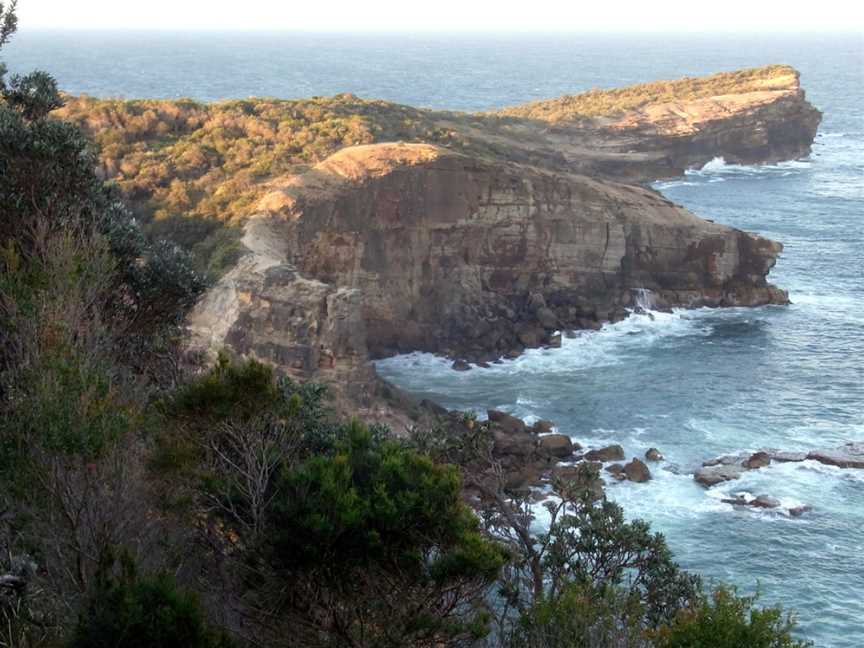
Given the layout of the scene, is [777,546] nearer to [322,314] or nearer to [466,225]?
[322,314]

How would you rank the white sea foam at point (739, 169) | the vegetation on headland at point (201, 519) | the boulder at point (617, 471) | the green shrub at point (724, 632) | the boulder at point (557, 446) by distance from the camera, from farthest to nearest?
the white sea foam at point (739, 169)
the boulder at point (557, 446)
the boulder at point (617, 471)
the green shrub at point (724, 632)
the vegetation on headland at point (201, 519)

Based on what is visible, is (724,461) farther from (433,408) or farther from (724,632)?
(724,632)

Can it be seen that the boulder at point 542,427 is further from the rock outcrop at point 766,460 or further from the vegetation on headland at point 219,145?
the vegetation on headland at point 219,145

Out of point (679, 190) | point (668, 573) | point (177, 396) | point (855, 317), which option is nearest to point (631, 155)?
point (679, 190)

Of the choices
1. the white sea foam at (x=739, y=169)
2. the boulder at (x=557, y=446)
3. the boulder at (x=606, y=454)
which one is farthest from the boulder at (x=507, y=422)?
the white sea foam at (x=739, y=169)

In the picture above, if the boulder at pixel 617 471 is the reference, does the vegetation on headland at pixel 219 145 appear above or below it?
above

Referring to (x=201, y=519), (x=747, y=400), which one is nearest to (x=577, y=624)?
(x=201, y=519)

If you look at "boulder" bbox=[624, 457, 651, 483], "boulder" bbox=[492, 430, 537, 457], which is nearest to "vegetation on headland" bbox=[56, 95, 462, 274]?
"boulder" bbox=[492, 430, 537, 457]

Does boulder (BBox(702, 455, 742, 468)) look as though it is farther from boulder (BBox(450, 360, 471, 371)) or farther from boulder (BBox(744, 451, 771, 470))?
boulder (BBox(450, 360, 471, 371))
